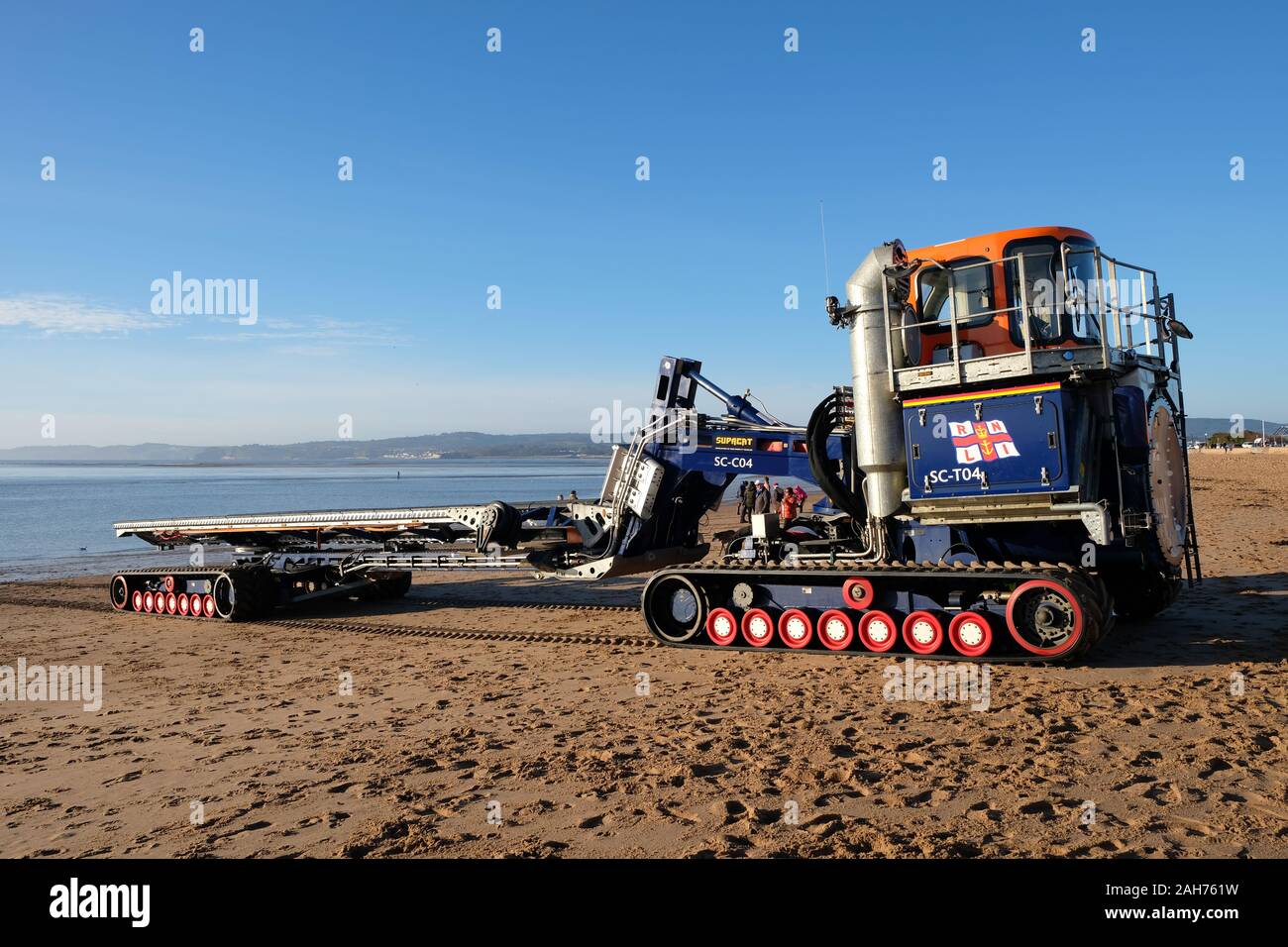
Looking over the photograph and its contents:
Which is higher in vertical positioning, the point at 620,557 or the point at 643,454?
the point at 643,454

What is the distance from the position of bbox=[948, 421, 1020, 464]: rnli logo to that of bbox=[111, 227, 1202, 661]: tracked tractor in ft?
0.05

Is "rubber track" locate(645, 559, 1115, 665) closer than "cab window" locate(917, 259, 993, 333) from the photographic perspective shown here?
Yes

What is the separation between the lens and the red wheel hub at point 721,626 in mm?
11758

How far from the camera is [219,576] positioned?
54.6 ft

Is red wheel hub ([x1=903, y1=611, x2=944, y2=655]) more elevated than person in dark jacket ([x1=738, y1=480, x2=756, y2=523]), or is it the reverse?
person in dark jacket ([x1=738, y1=480, x2=756, y2=523])

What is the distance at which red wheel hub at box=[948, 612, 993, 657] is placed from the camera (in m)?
9.98

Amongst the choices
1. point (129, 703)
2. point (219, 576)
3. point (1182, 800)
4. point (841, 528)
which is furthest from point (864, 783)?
point (219, 576)

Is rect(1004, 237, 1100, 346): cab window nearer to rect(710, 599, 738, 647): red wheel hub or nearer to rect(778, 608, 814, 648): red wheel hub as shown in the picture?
rect(778, 608, 814, 648): red wheel hub

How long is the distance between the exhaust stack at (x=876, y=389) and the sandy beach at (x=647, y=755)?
7.31 ft

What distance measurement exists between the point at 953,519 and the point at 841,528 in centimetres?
219

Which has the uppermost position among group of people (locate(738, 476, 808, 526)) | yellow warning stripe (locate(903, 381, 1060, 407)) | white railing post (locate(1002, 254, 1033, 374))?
white railing post (locate(1002, 254, 1033, 374))

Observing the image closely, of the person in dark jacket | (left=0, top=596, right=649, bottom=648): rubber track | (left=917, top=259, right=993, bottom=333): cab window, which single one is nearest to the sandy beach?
(left=0, top=596, right=649, bottom=648): rubber track

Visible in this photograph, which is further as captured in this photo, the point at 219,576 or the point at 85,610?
the point at 85,610
